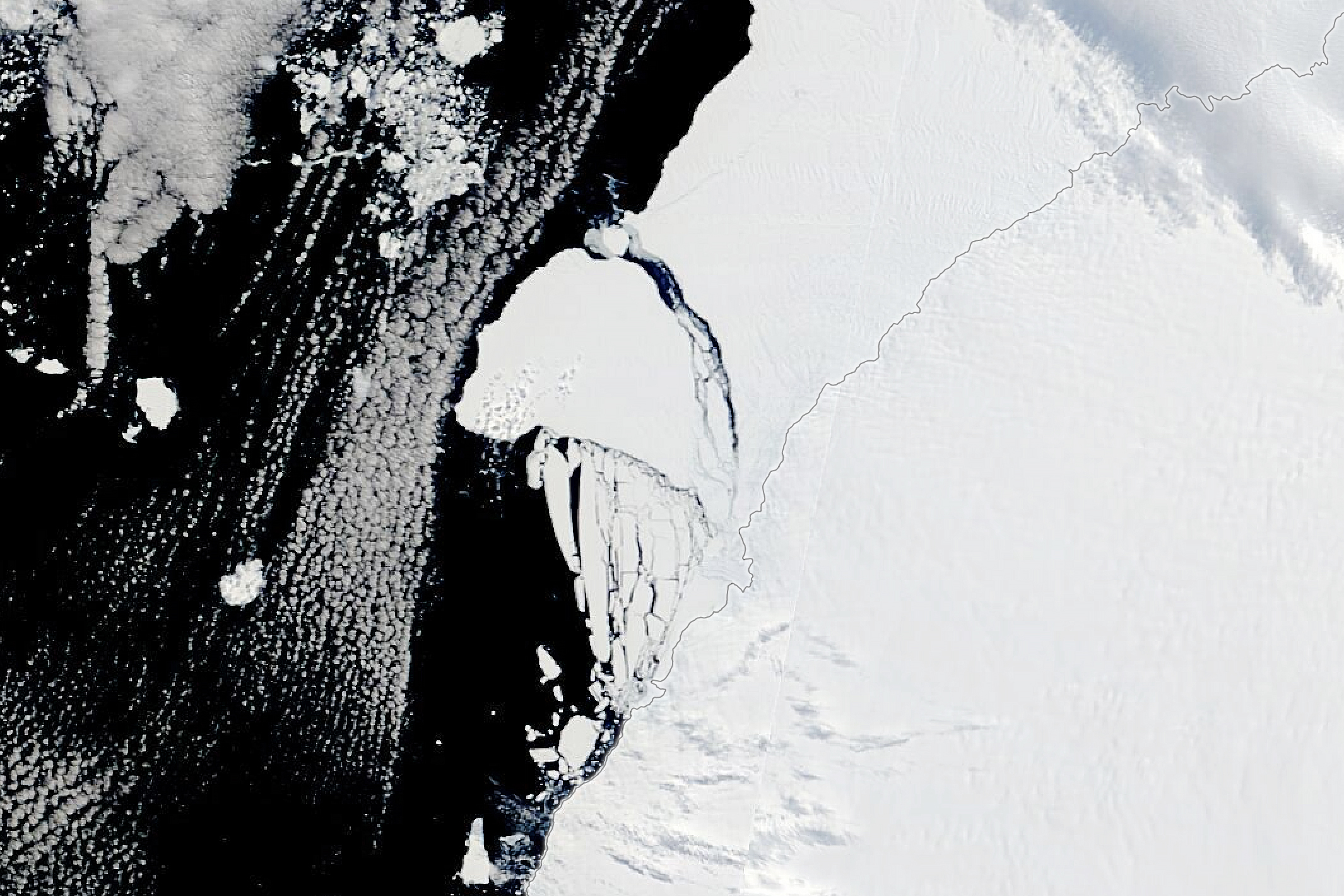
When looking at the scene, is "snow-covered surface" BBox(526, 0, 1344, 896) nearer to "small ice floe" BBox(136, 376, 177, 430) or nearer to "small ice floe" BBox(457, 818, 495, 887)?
"small ice floe" BBox(457, 818, 495, 887)

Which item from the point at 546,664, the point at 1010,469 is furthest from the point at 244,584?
the point at 1010,469

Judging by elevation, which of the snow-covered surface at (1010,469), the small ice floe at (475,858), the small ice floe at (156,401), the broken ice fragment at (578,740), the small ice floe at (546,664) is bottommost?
the small ice floe at (475,858)

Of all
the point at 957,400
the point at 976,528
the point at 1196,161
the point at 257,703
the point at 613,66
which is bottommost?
the point at 257,703

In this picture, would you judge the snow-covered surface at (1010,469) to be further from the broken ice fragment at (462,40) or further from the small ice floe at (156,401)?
the small ice floe at (156,401)

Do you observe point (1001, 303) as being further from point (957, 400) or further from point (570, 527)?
point (570, 527)

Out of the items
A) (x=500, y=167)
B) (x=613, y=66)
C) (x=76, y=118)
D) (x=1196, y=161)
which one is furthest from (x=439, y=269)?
(x=1196, y=161)

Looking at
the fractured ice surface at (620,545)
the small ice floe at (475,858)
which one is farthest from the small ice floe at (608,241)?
the small ice floe at (475,858)
